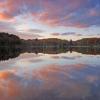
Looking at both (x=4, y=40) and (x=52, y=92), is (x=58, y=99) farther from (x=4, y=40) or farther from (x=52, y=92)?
(x=4, y=40)

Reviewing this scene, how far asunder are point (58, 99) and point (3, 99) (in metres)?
1.96

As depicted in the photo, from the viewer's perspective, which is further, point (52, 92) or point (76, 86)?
point (76, 86)

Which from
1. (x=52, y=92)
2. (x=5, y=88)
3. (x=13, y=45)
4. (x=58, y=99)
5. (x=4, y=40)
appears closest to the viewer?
(x=58, y=99)

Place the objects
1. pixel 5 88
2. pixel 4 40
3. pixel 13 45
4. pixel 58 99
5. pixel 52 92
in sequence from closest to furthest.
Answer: pixel 58 99
pixel 52 92
pixel 5 88
pixel 4 40
pixel 13 45

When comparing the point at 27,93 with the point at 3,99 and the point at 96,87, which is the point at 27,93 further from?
the point at 96,87

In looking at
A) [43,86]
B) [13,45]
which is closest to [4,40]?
[13,45]

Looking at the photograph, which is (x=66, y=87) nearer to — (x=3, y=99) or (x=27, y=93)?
(x=27, y=93)

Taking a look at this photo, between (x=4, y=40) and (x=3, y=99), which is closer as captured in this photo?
(x=3, y=99)

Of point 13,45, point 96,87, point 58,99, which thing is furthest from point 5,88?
point 13,45

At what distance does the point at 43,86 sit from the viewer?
39.7 ft

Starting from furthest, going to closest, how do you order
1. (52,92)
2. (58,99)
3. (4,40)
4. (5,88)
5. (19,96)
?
(4,40) → (5,88) → (52,92) → (19,96) → (58,99)

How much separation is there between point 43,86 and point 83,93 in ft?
7.93

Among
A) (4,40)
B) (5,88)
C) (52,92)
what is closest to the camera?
(52,92)

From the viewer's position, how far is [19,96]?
32.3ft
